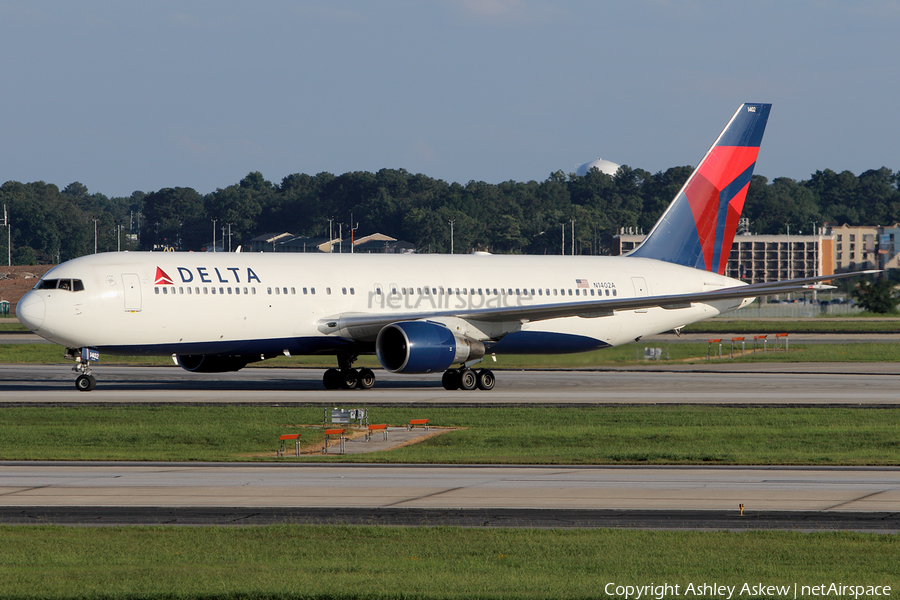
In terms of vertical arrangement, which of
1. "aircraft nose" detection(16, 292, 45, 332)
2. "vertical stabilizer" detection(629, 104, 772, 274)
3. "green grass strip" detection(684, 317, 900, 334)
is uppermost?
"vertical stabilizer" detection(629, 104, 772, 274)

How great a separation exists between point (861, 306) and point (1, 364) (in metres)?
97.3

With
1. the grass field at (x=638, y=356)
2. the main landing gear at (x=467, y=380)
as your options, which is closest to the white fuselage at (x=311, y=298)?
the main landing gear at (x=467, y=380)

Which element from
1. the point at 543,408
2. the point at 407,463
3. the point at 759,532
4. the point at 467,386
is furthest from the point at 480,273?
the point at 759,532

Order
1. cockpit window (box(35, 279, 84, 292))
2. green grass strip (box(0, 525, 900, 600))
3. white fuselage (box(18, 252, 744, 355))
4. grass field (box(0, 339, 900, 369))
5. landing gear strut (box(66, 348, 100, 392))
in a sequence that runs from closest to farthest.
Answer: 1. green grass strip (box(0, 525, 900, 600))
2. cockpit window (box(35, 279, 84, 292))
3. white fuselage (box(18, 252, 744, 355))
4. landing gear strut (box(66, 348, 100, 392))
5. grass field (box(0, 339, 900, 369))

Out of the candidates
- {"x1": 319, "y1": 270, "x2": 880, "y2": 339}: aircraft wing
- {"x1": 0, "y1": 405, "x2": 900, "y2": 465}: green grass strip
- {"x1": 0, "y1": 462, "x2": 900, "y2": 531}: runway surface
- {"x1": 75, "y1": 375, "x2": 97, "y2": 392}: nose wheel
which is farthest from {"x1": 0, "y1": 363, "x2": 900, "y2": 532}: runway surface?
{"x1": 319, "y1": 270, "x2": 880, "y2": 339}: aircraft wing

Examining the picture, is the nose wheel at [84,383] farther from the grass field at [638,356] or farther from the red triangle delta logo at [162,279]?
the grass field at [638,356]

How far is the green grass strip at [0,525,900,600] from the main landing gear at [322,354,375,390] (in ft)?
82.6

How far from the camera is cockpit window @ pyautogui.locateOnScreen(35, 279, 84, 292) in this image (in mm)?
36031

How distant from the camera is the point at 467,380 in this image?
40.7m

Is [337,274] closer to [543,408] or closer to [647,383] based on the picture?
[543,408]

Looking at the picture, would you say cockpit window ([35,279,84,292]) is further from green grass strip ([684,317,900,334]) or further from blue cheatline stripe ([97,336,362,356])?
green grass strip ([684,317,900,334])

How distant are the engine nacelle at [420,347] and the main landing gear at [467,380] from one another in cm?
146

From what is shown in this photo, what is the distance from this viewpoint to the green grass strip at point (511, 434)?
24.2m

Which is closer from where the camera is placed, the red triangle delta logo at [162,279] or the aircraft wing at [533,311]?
the red triangle delta logo at [162,279]
